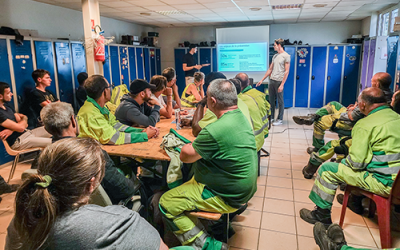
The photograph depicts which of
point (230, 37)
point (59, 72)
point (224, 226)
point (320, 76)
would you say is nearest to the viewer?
point (224, 226)

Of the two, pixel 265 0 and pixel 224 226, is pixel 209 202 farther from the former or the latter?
pixel 265 0

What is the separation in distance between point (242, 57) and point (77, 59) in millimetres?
5108

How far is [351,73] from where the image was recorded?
8.08m

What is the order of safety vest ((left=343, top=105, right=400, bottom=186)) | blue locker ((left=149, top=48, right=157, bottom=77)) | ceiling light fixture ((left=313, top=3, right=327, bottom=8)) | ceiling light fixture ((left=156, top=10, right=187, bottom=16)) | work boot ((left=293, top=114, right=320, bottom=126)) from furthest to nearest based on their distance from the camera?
blue locker ((left=149, top=48, right=157, bottom=77)), ceiling light fixture ((left=156, top=10, right=187, bottom=16)), ceiling light fixture ((left=313, top=3, right=327, bottom=8)), work boot ((left=293, top=114, right=320, bottom=126)), safety vest ((left=343, top=105, right=400, bottom=186))

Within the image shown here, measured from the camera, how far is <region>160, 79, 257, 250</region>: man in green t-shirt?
6.08ft

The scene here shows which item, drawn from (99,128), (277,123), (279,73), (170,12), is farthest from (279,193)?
(170,12)

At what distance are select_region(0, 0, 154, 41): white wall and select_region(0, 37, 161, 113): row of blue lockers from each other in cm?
61

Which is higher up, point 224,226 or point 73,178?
point 73,178

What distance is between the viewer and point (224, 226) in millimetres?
2357

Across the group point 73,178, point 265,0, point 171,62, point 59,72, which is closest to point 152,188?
point 73,178

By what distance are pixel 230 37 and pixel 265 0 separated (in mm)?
3619

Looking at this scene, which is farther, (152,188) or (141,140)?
(152,188)

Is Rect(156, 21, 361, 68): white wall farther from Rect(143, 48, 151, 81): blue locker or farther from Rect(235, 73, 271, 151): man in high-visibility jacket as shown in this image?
Rect(235, 73, 271, 151): man in high-visibility jacket

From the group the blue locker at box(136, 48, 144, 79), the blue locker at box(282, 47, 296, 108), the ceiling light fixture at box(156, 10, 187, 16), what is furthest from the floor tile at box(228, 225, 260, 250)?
the blue locker at box(282, 47, 296, 108)
